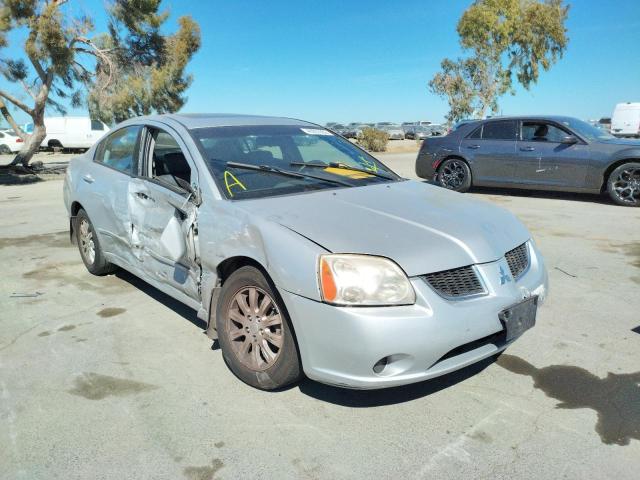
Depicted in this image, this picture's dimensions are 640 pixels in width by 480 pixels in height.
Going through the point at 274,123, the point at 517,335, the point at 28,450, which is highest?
the point at 274,123

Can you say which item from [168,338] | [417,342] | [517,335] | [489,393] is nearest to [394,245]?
[417,342]

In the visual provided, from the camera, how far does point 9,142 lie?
27547 millimetres

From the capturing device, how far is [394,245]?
267cm

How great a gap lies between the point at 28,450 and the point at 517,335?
2506 mm

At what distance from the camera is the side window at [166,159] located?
3.90m

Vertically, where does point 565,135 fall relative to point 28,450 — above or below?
above

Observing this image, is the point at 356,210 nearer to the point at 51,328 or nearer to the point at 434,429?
the point at 434,429

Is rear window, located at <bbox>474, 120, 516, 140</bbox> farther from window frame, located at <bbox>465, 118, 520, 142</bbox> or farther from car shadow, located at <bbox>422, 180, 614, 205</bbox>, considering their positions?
car shadow, located at <bbox>422, 180, 614, 205</bbox>

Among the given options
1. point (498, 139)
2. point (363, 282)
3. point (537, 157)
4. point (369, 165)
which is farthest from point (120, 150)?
point (498, 139)

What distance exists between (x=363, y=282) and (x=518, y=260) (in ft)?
3.59

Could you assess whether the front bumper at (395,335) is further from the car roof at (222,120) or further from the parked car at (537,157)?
the parked car at (537,157)

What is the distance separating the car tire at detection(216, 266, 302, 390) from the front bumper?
0.14 m

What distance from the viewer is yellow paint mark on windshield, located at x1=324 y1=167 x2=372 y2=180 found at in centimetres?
392

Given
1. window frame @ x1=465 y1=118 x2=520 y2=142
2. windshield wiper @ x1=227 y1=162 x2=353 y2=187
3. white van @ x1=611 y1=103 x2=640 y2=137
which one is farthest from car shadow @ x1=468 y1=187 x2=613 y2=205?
white van @ x1=611 y1=103 x2=640 y2=137
